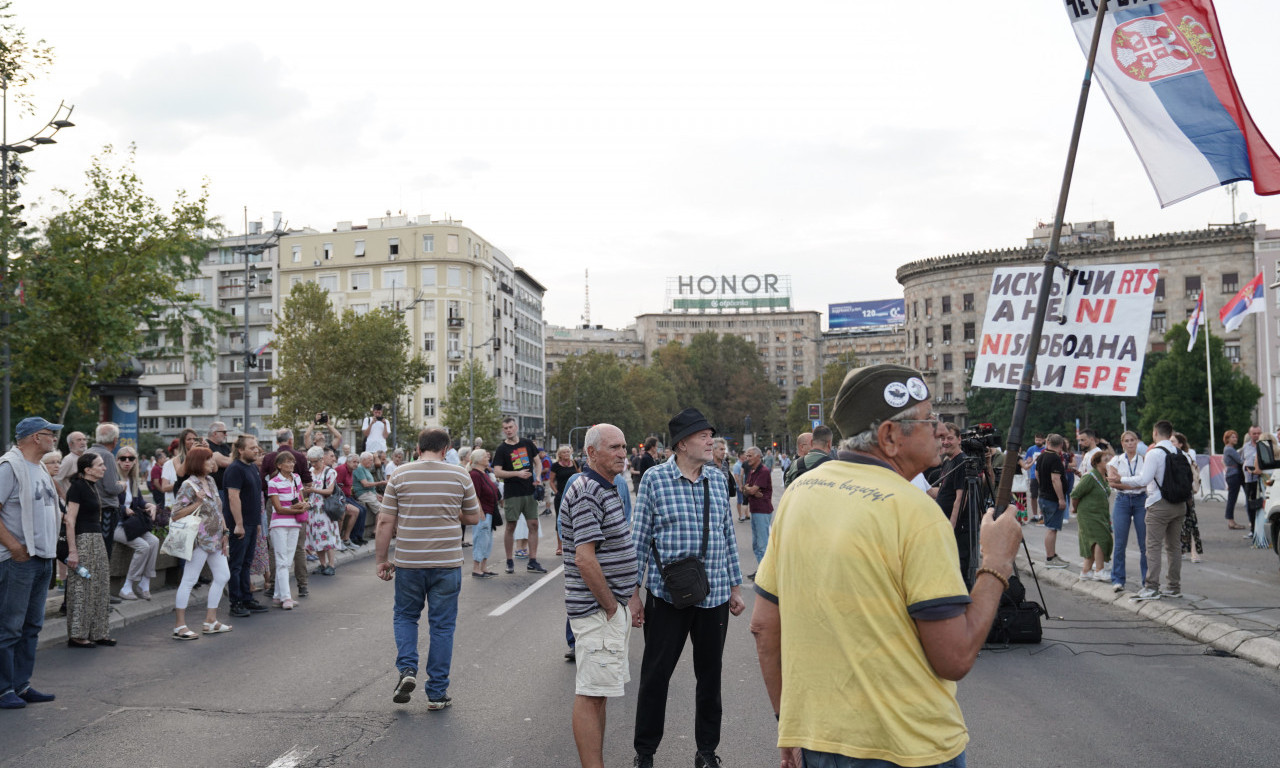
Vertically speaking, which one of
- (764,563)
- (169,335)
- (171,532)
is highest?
(169,335)

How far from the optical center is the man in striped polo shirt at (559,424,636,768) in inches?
205

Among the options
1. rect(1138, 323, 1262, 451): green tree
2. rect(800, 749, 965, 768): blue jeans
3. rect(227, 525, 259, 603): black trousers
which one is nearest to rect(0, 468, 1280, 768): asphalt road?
rect(227, 525, 259, 603): black trousers

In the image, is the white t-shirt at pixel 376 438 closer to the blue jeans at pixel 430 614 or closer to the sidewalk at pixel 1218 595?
the sidewalk at pixel 1218 595

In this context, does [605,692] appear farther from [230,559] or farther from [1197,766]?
[230,559]

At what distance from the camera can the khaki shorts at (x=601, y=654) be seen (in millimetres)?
5234

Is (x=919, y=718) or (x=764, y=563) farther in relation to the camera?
(x=764, y=563)

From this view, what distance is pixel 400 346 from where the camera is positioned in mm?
56406

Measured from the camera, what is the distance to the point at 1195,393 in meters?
59.0

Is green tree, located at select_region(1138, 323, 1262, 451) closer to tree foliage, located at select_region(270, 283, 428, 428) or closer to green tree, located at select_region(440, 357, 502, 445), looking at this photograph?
tree foliage, located at select_region(270, 283, 428, 428)

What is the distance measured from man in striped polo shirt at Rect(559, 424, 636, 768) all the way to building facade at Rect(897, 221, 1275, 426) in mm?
74868

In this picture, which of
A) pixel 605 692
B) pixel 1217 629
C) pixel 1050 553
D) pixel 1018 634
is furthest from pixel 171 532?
pixel 1050 553

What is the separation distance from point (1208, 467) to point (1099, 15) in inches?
1190

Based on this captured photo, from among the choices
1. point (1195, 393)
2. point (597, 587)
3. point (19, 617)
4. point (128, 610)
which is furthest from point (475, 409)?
point (597, 587)

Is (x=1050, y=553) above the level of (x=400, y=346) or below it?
below
